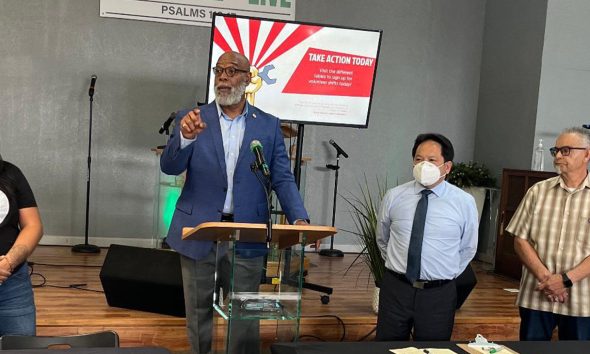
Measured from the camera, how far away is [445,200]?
3.31m

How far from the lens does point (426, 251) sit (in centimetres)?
321

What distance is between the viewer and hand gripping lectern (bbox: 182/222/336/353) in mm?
2705

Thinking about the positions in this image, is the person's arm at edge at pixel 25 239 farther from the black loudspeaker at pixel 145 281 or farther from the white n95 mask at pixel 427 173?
the white n95 mask at pixel 427 173

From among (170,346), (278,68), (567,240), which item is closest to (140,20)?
(278,68)

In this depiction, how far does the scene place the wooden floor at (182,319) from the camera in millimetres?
4129

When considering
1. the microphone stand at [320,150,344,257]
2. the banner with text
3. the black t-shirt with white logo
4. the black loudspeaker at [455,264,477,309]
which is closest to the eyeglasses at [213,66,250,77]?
the black t-shirt with white logo

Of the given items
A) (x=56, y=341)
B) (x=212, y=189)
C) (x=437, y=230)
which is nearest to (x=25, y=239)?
(x=56, y=341)

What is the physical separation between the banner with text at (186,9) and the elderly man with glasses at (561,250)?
4.55 metres

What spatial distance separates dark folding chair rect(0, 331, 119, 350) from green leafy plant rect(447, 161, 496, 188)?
231 inches

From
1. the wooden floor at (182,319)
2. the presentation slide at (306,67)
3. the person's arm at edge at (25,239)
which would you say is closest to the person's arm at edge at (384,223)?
the wooden floor at (182,319)

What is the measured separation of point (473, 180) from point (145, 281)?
4613 millimetres

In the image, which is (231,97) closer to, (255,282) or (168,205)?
(255,282)

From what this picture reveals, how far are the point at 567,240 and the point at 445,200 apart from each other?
0.69 metres

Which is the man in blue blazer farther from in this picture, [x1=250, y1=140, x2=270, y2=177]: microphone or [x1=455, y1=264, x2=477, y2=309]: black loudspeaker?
[x1=455, y1=264, x2=477, y2=309]: black loudspeaker
